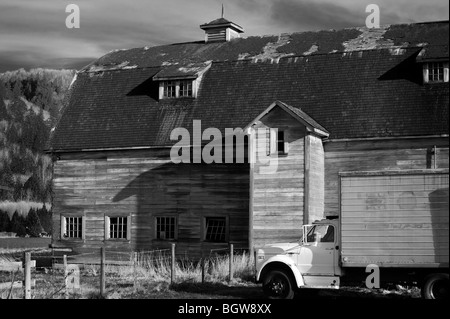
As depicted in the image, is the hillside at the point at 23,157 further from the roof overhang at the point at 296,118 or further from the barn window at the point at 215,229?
the roof overhang at the point at 296,118

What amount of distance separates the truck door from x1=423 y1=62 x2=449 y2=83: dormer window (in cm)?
1290

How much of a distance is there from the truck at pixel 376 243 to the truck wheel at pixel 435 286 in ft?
0.08

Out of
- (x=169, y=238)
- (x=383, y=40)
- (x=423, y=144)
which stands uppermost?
(x=383, y=40)

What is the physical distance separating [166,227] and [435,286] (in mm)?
16852

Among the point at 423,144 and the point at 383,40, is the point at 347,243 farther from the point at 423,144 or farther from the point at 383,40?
the point at 383,40

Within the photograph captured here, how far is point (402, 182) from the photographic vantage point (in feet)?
68.3

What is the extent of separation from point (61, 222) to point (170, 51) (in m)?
9.87

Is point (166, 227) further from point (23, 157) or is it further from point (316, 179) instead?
point (23, 157)

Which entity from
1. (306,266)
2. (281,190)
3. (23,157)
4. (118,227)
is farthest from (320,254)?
(23,157)

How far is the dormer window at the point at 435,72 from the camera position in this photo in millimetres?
32562

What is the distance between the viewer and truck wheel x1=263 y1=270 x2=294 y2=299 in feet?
71.3

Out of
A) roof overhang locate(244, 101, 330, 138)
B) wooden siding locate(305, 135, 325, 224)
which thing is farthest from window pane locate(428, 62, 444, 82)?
wooden siding locate(305, 135, 325, 224)

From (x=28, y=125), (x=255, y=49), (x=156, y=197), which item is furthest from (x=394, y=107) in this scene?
(x=28, y=125)

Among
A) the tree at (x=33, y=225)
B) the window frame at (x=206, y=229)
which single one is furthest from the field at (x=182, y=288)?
the tree at (x=33, y=225)
